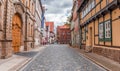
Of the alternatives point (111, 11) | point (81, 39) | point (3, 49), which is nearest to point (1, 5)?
point (3, 49)

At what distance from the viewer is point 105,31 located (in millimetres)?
16891

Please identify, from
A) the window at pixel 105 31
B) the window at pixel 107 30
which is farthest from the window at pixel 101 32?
the window at pixel 107 30

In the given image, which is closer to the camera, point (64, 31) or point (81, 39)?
point (81, 39)

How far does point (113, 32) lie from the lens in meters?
14.7

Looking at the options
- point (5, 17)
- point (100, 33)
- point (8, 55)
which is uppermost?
point (5, 17)

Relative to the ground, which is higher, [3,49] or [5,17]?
[5,17]

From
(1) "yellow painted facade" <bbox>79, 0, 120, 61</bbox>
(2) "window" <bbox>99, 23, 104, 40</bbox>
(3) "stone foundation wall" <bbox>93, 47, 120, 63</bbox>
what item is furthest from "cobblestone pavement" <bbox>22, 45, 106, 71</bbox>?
(2) "window" <bbox>99, 23, 104, 40</bbox>

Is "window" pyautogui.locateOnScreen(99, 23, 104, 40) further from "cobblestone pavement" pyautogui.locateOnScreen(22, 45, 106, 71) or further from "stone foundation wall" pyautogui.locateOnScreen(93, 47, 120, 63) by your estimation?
"cobblestone pavement" pyautogui.locateOnScreen(22, 45, 106, 71)

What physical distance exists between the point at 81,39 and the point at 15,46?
1288 cm

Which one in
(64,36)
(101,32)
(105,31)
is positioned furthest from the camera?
(64,36)

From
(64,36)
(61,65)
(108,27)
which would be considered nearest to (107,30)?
(108,27)

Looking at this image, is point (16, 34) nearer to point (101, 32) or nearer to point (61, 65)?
point (101, 32)

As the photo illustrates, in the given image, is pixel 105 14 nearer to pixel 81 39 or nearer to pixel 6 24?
pixel 6 24

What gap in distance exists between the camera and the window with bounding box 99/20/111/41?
15.8 meters
